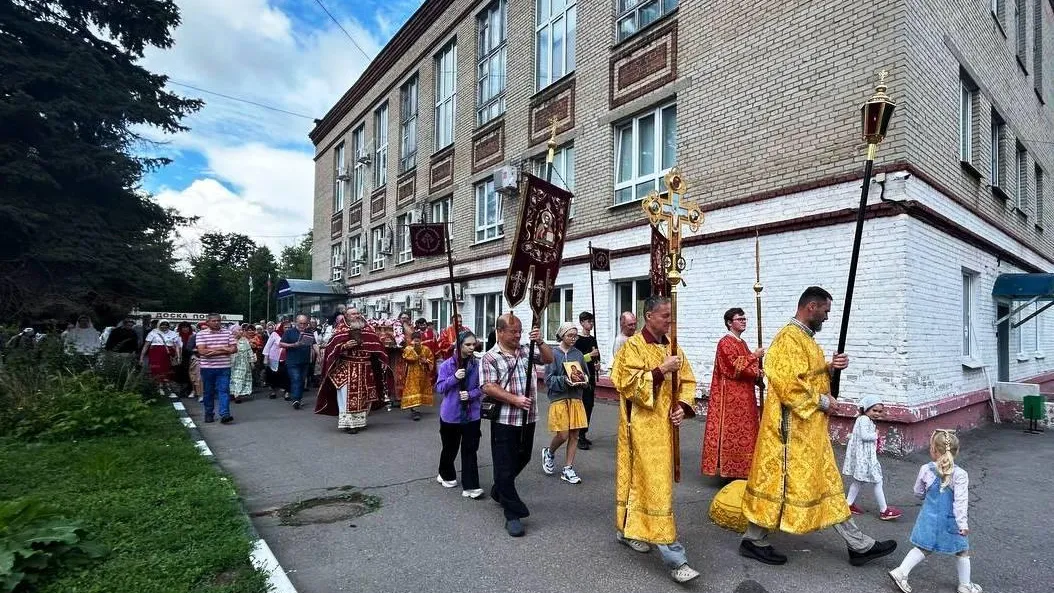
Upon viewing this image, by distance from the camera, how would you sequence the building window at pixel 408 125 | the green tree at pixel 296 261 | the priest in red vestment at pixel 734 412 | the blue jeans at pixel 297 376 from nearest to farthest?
the priest in red vestment at pixel 734 412
the blue jeans at pixel 297 376
the building window at pixel 408 125
the green tree at pixel 296 261

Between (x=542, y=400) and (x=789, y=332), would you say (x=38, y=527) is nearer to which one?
(x=789, y=332)

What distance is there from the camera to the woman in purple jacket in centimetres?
570

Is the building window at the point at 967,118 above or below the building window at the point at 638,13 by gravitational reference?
below

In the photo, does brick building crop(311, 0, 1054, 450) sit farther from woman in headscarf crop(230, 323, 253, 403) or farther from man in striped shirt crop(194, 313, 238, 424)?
man in striped shirt crop(194, 313, 238, 424)

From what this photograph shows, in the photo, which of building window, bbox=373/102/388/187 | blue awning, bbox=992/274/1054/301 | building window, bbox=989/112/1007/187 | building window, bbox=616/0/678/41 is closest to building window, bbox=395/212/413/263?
building window, bbox=373/102/388/187

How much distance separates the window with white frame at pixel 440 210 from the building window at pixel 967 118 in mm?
13555

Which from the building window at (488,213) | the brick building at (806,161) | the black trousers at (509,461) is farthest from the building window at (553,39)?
the black trousers at (509,461)

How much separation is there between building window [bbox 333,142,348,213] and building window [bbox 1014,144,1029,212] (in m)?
25.6

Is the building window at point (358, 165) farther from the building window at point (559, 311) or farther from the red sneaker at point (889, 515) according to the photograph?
the red sneaker at point (889, 515)

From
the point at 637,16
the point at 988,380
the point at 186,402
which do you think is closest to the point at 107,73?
the point at 186,402

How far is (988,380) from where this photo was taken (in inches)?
394

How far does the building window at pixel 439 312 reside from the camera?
19.7 meters

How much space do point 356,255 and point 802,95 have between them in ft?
71.0

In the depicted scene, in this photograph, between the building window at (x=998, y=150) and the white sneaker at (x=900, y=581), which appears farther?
the building window at (x=998, y=150)
